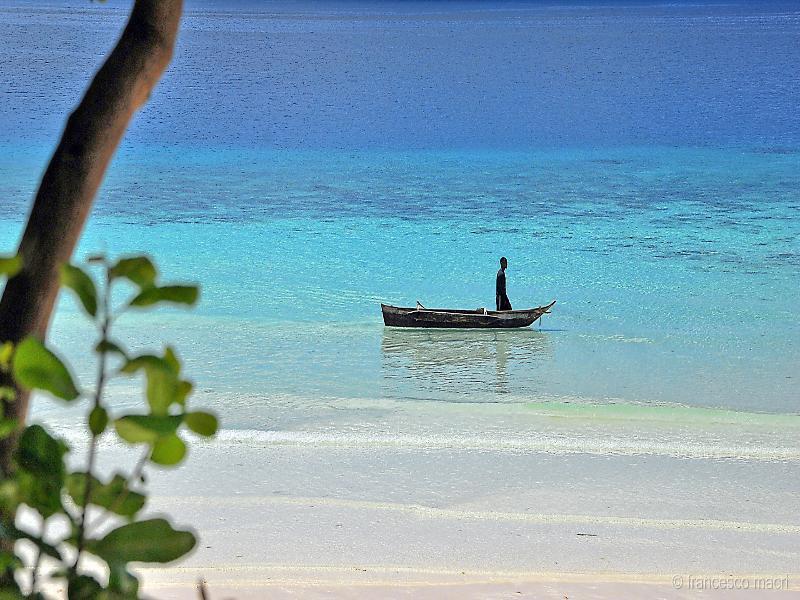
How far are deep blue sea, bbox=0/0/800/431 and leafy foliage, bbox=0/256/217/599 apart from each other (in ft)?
30.7

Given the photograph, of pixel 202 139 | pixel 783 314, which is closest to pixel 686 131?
pixel 202 139

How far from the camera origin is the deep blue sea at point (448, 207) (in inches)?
506

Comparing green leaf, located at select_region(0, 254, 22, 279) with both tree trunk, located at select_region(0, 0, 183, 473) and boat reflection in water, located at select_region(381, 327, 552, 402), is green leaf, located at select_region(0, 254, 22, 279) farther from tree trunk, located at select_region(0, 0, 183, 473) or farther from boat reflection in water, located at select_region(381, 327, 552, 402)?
boat reflection in water, located at select_region(381, 327, 552, 402)

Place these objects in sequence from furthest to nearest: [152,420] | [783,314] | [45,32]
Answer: [45,32], [783,314], [152,420]

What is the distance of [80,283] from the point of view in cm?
56

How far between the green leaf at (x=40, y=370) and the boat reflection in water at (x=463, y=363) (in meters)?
10.5

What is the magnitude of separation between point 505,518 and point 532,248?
1732 centimetres

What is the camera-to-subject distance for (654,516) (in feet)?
22.6

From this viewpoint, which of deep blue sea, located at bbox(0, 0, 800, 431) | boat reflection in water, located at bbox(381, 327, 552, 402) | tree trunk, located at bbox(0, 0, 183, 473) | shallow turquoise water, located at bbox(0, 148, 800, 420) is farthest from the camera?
deep blue sea, located at bbox(0, 0, 800, 431)

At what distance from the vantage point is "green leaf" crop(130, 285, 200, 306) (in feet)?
1.82

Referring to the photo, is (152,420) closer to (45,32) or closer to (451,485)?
(451,485)

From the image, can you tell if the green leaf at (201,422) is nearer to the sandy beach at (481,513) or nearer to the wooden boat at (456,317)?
the sandy beach at (481,513)

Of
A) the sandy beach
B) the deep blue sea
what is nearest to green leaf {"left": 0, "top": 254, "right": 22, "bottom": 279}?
the sandy beach

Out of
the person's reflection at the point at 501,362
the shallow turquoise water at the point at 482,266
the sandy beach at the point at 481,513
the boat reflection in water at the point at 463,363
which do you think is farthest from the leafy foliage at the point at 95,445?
the person's reflection at the point at 501,362
